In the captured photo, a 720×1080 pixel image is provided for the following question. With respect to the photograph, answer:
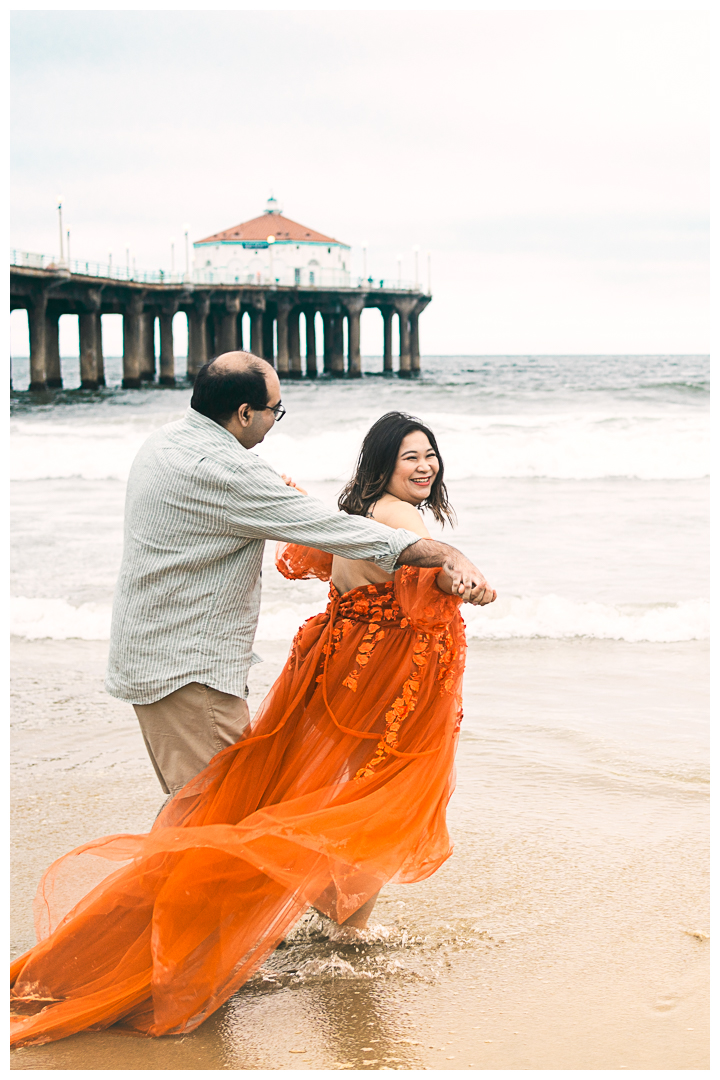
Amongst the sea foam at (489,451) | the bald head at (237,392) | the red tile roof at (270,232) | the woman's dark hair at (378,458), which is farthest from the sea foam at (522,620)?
the red tile roof at (270,232)

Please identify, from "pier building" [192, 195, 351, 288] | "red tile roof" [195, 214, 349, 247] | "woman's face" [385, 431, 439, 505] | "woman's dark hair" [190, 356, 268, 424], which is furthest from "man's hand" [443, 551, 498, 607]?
"red tile roof" [195, 214, 349, 247]

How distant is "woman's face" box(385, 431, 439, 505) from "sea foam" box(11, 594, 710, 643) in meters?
3.75

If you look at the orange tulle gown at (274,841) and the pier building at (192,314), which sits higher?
the pier building at (192,314)

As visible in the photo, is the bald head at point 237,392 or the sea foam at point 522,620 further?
the sea foam at point 522,620

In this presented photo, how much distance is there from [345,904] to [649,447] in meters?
15.2

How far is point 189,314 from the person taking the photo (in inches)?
1800

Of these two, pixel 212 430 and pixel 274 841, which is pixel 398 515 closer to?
pixel 212 430

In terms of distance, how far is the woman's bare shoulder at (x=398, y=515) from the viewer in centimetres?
271

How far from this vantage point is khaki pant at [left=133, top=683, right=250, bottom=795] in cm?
249

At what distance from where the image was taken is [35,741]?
15.4 ft

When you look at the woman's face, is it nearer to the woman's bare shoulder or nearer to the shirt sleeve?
the woman's bare shoulder

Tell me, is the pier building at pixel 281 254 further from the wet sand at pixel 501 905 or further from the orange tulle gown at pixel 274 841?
the orange tulle gown at pixel 274 841

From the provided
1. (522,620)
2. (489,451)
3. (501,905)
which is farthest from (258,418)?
(489,451)

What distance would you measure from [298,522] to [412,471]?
22.3 inches
